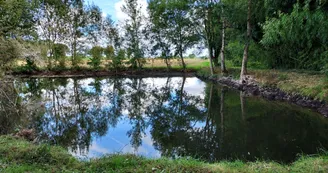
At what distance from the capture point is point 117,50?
95.8 feet

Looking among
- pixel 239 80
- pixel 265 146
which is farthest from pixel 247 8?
pixel 265 146

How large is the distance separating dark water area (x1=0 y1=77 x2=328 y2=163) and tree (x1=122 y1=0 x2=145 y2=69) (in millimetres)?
16491

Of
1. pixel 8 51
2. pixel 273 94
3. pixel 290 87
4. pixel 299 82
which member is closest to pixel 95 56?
pixel 273 94

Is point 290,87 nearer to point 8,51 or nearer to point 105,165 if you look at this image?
point 105,165

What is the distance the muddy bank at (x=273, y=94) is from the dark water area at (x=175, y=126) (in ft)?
1.41

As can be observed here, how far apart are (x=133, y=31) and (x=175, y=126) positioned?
21911 millimetres

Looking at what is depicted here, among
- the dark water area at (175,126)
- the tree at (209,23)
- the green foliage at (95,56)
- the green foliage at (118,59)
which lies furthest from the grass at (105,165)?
the green foliage at (118,59)

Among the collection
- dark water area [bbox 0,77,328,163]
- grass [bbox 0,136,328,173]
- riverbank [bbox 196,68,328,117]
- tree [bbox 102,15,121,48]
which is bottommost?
dark water area [bbox 0,77,328,163]

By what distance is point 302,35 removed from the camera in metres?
12.6

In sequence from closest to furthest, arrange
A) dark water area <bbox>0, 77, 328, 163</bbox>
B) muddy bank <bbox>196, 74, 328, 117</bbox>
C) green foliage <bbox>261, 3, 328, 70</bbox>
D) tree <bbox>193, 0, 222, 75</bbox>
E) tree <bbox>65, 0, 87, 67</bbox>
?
dark water area <bbox>0, 77, 328, 163</bbox>
muddy bank <bbox>196, 74, 328, 117</bbox>
green foliage <bbox>261, 3, 328, 70</bbox>
tree <bbox>193, 0, 222, 75</bbox>
tree <bbox>65, 0, 87, 67</bbox>

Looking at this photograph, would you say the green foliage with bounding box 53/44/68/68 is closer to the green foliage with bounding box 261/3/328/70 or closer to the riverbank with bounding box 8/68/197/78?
the riverbank with bounding box 8/68/197/78

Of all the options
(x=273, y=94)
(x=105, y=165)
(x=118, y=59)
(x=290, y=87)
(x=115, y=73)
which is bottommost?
(x=105, y=165)

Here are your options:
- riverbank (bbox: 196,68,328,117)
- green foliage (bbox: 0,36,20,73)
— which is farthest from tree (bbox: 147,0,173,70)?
green foliage (bbox: 0,36,20,73)

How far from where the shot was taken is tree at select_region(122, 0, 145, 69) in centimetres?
2812
